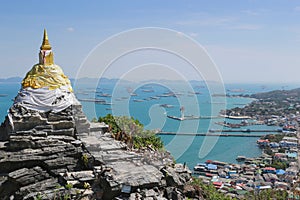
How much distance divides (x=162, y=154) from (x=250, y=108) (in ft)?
218

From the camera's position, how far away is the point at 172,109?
36.0 m

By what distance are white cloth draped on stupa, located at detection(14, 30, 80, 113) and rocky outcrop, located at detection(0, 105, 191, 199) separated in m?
0.28

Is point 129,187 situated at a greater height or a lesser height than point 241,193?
greater

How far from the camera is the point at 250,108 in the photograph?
2923 inches

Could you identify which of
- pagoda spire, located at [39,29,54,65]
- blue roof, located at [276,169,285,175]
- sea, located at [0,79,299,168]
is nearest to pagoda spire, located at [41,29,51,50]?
pagoda spire, located at [39,29,54,65]

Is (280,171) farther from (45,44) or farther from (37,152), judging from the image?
(37,152)

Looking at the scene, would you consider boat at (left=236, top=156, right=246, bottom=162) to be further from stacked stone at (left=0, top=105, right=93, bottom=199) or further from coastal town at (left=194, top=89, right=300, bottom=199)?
stacked stone at (left=0, top=105, right=93, bottom=199)

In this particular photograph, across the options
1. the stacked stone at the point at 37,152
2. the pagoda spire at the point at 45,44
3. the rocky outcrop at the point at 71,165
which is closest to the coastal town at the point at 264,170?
the rocky outcrop at the point at 71,165

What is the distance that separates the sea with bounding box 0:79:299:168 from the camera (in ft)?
41.5

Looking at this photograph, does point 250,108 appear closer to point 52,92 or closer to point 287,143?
point 287,143

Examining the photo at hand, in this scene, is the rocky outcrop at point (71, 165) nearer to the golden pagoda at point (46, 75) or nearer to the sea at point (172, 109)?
the golden pagoda at point (46, 75)

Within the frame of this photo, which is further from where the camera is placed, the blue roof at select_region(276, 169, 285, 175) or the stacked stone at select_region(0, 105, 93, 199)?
the blue roof at select_region(276, 169, 285, 175)

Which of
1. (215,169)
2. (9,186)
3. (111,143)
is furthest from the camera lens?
(215,169)

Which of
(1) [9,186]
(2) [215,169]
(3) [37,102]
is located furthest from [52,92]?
(2) [215,169]
